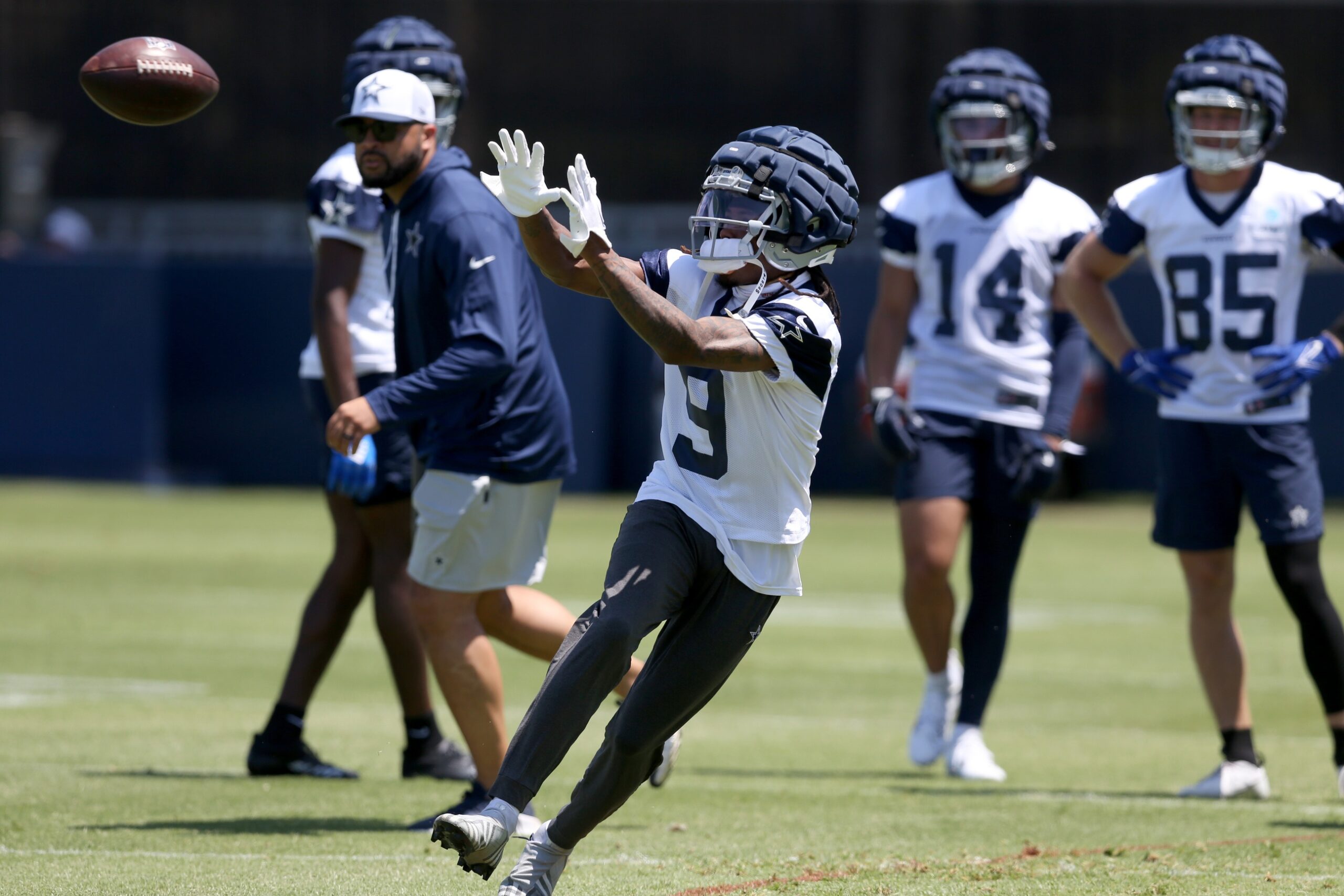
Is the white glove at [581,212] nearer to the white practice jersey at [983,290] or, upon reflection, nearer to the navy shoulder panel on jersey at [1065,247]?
the white practice jersey at [983,290]

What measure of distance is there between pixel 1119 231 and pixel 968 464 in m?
1.07

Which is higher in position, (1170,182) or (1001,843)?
(1170,182)

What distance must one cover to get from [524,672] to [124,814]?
3.87 metres

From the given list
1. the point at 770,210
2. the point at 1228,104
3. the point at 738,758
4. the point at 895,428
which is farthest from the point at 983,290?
the point at 770,210

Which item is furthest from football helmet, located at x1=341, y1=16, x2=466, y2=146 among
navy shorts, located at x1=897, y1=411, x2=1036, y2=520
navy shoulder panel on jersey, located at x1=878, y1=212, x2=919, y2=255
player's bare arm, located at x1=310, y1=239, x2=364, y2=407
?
navy shorts, located at x1=897, y1=411, x2=1036, y2=520

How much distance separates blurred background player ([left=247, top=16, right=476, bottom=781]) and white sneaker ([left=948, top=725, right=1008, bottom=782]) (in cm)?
175

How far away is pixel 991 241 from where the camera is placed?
7.51m

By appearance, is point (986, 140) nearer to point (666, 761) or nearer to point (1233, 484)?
point (1233, 484)

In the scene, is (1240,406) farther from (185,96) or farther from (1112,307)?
(185,96)

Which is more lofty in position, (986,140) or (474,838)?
(986,140)

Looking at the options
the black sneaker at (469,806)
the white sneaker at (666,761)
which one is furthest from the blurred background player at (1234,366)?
the black sneaker at (469,806)

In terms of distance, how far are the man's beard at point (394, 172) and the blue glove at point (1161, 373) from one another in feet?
8.34

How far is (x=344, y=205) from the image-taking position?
6.79 metres

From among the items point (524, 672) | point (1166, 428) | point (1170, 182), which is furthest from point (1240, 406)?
point (524, 672)
